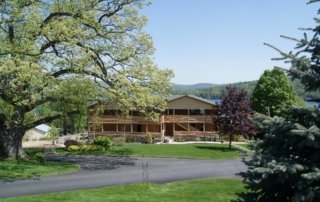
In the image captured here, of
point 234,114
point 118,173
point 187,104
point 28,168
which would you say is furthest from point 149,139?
point 28,168

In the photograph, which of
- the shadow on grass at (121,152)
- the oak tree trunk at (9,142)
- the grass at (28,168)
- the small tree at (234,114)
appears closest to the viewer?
the grass at (28,168)

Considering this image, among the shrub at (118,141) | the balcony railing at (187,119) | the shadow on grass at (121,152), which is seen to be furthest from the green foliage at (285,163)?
the balcony railing at (187,119)

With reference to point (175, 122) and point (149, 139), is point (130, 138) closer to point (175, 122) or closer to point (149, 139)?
point (149, 139)

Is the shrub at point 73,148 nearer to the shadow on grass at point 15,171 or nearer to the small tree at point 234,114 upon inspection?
the shadow on grass at point 15,171

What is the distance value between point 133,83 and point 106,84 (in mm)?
2099

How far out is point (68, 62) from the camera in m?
28.7

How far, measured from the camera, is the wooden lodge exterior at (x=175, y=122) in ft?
189

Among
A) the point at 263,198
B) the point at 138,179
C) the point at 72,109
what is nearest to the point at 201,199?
the point at 138,179

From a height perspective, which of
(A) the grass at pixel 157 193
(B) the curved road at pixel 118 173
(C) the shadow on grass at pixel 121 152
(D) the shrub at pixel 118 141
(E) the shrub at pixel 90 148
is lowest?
(A) the grass at pixel 157 193

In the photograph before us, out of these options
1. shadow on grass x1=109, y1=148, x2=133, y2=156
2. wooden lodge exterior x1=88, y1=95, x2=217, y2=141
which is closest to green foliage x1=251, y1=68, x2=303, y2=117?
wooden lodge exterior x1=88, y1=95, x2=217, y2=141

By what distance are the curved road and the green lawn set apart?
3.18 feet

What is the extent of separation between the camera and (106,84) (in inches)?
1252

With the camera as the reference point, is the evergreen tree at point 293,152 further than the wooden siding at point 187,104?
No

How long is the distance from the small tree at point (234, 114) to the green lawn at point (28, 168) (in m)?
18.4
